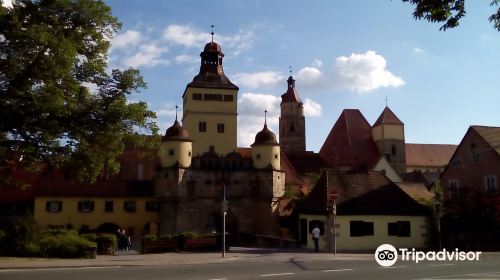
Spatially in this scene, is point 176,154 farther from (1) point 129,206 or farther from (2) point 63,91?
(2) point 63,91

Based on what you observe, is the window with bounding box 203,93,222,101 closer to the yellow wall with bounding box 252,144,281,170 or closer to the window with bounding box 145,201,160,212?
the yellow wall with bounding box 252,144,281,170

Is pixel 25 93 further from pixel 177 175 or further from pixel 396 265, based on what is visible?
pixel 177 175

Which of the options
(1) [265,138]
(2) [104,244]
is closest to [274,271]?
(2) [104,244]

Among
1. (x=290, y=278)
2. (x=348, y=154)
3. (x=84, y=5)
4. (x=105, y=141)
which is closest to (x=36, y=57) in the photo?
(x=84, y=5)

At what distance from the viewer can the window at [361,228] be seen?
3081cm

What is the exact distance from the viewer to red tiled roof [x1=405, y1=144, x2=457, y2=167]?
88.6 m

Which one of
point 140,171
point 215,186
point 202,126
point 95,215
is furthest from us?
point 140,171

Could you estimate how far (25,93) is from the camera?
21.3m

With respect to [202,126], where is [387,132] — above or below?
above

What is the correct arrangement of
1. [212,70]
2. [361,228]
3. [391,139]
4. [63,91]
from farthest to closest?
[391,139]
[212,70]
[361,228]
[63,91]

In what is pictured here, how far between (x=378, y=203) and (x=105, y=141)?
57.4ft

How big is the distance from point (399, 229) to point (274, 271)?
15.9 meters

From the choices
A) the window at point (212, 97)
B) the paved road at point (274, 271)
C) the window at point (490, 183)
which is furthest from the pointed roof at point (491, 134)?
the window at point (212, 97)

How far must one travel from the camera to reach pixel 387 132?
255 feet
